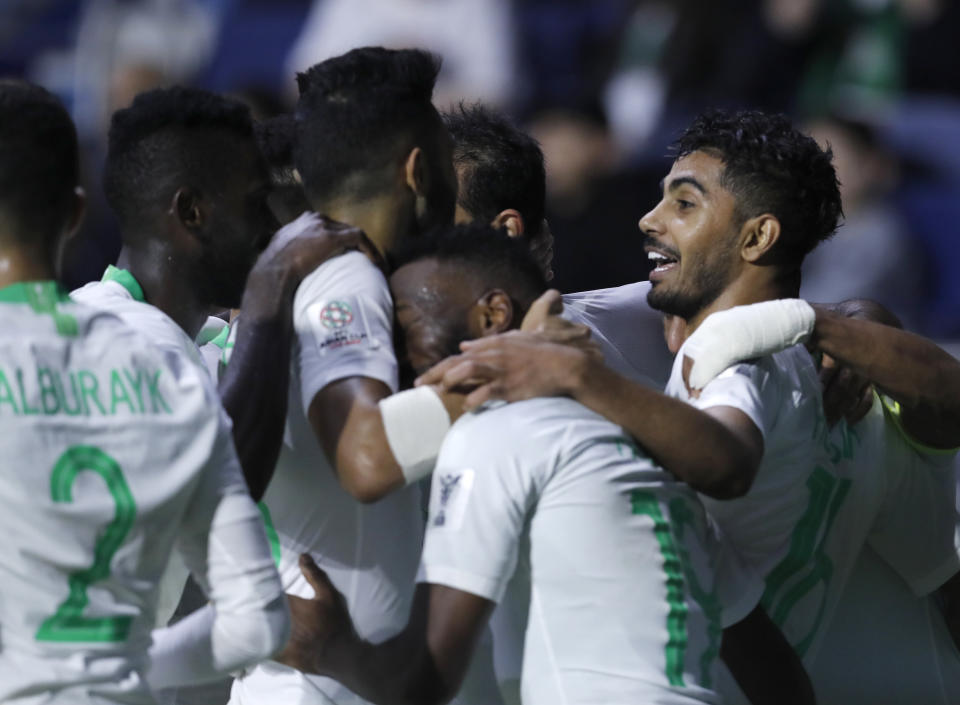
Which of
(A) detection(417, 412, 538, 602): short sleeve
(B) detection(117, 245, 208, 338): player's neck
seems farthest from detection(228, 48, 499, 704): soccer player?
(B) detection(117, 245, 208, 338): player's neck

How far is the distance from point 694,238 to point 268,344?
1172mm

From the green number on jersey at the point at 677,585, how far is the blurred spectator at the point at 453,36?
22.2 feet

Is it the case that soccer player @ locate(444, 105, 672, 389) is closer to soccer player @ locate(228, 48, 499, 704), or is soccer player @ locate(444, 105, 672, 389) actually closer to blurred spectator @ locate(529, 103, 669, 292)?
soccer player @ locate(228, 48, 499, 704)

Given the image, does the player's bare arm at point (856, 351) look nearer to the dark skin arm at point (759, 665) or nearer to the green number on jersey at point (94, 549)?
the dark skin arm at point (759, 665)

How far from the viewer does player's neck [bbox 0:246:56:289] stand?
2.33 m

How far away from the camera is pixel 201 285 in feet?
11.7

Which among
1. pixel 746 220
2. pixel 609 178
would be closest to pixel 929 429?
pixel 746 220

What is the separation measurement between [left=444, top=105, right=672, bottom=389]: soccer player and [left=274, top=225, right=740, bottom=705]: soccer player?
152cm

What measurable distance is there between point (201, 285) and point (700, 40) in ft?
20.7

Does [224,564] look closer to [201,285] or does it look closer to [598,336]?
[201,285]

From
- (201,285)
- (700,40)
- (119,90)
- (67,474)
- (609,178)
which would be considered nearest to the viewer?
(67,474)

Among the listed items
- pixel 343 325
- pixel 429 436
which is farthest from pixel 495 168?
pixel 429 436

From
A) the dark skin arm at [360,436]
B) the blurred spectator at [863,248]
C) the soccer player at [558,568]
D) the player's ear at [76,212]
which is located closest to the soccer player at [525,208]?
the dark skin arm at [360,436]

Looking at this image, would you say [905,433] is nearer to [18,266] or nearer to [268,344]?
[268,344]
